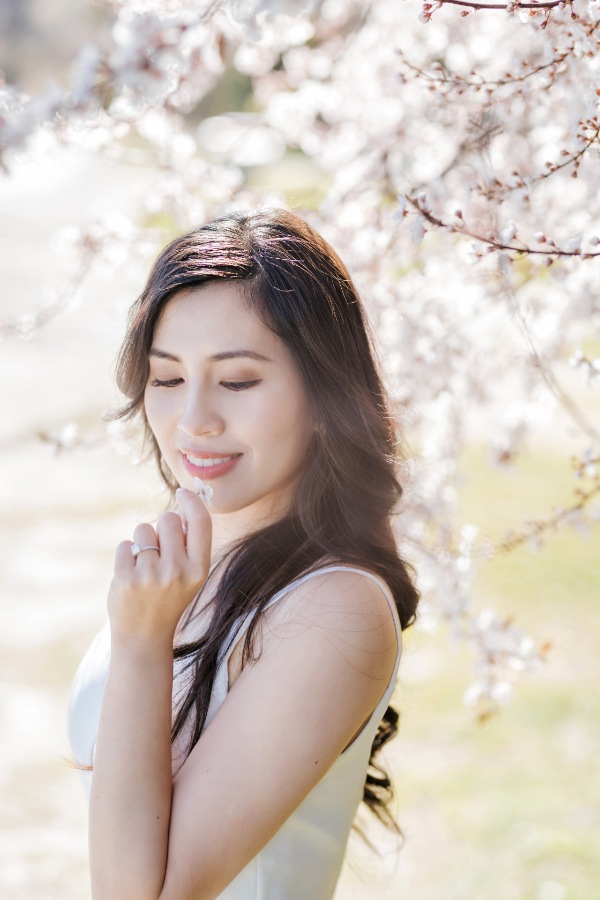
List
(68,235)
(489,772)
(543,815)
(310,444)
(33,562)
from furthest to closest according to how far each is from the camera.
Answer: (33,562) < (489,772) < (543,815) < (68,235) < (310,444)

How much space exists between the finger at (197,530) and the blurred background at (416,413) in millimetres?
531

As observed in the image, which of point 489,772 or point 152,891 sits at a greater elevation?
point 152,891

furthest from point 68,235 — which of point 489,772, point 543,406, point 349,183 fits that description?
point 489,772

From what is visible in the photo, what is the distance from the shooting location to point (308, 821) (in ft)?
5.26

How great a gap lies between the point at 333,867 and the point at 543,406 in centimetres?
230

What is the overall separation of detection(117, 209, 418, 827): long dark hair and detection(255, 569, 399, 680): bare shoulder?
0.17 feet

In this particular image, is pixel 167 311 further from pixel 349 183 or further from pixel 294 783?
pixel 349 183

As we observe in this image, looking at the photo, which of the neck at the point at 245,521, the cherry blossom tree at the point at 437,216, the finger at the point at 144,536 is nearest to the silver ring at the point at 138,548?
the finger at the point at 144,536

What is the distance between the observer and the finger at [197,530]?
142cm

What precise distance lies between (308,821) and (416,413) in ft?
5.86

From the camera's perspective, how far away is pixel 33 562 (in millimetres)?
7078

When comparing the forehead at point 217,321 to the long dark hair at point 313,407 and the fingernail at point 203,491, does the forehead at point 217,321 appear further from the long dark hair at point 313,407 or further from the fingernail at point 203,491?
the fingernail at point 203,491

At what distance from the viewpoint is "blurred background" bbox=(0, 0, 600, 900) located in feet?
7.80

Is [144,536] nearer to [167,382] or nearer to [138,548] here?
[138,548]
